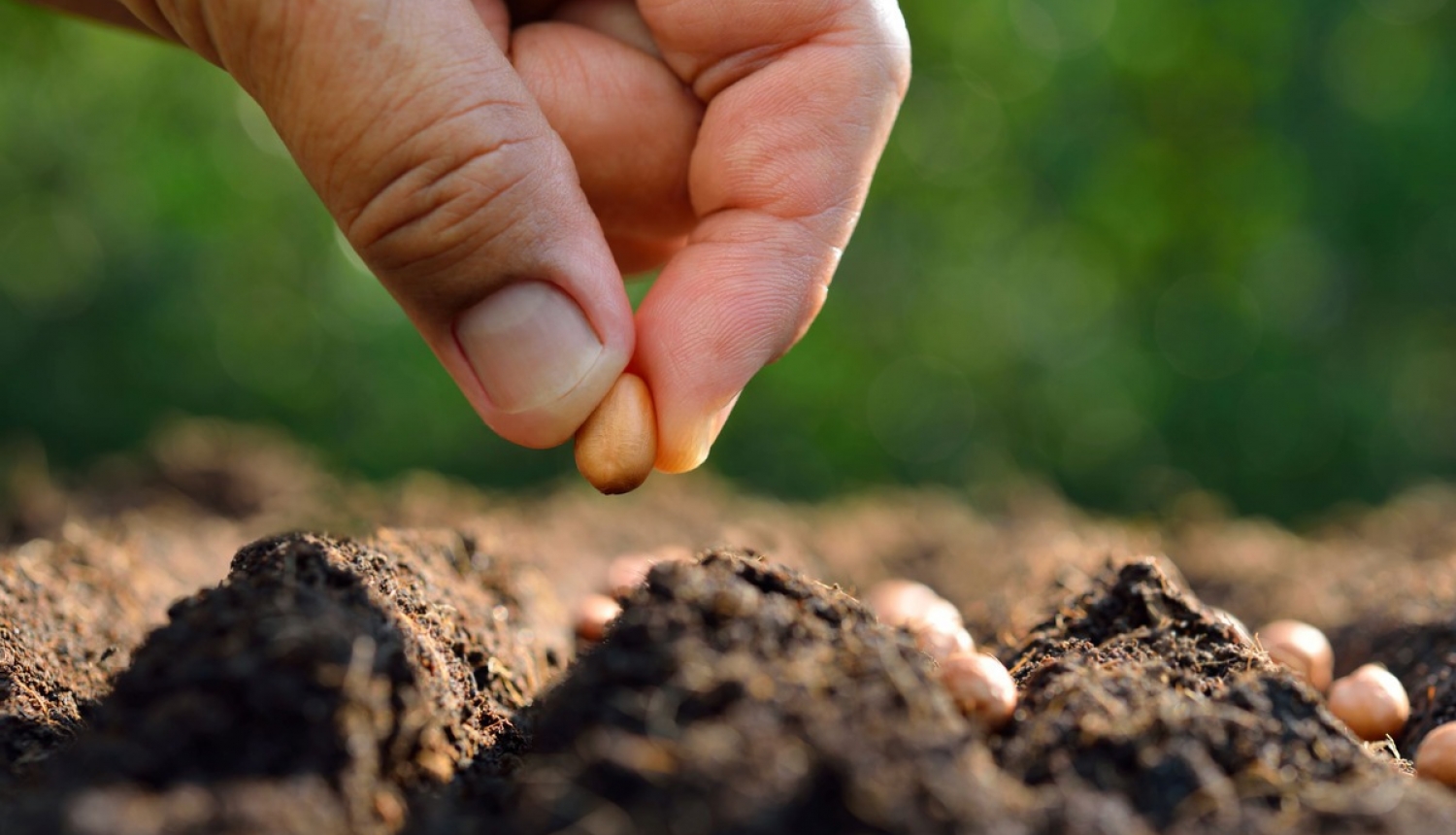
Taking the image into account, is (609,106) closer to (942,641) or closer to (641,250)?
(641,250)

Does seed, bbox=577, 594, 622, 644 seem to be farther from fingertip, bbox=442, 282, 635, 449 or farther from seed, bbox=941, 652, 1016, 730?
seed, bbox=941, 652, 1016, 730

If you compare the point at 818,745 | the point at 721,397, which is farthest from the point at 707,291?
the point at 818,745

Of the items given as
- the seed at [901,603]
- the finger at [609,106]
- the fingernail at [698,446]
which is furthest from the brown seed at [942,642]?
the finger at [609,106]

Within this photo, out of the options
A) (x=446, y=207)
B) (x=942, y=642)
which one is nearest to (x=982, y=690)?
(x=942, y=642)

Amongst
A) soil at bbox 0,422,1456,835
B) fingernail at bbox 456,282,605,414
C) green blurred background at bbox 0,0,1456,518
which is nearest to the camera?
soil at bbox 0,422,1456,835

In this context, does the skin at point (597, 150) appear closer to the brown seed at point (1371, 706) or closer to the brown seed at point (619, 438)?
the brown seed at point (619, 438)

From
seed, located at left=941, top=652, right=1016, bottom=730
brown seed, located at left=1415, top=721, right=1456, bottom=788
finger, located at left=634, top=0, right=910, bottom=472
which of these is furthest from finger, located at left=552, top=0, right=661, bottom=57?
brown seed, located at left=1415, top=721, right=1456, bottom=788

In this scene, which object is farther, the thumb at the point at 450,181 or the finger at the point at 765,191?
the finger at the point at 765,191
